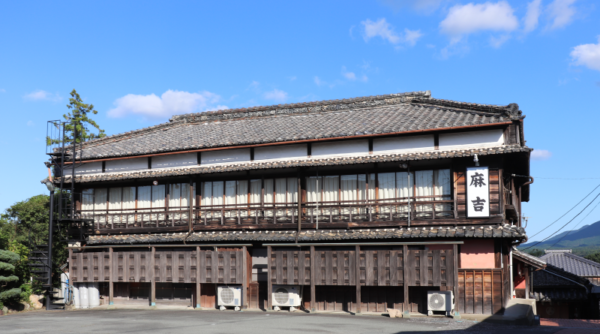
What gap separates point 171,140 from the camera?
28.3 m

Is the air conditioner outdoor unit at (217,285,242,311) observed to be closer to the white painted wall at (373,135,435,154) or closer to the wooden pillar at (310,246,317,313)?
the wooden pillar at (310,246,317,313)

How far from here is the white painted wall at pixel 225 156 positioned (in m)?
25.1

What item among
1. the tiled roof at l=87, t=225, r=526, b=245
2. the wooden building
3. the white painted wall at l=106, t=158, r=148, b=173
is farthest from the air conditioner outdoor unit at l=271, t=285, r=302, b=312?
the white painted wall at l=106, t=158, r=148, b=173

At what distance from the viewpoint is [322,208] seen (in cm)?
2331

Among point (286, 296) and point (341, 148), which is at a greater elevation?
point (341, 148)

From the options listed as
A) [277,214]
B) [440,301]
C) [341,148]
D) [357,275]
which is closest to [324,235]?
[357,275]

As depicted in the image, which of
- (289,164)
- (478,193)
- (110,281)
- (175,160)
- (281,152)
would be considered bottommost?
(110,281)

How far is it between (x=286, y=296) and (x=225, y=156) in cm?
714

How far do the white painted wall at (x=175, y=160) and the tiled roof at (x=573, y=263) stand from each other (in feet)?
123

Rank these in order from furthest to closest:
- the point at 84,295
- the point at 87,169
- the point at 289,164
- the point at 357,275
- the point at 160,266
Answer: the point at 87,169, the point at 84,295, the point at 160,266, the point at 289,164, the point at 357,275

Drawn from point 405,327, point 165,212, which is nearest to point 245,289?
point 165,212

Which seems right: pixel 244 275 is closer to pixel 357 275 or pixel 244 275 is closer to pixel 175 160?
pixel 357 275

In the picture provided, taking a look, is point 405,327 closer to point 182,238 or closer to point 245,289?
point 245,289

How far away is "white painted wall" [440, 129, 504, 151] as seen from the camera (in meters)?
21.0
